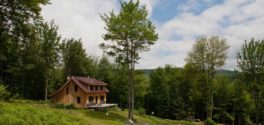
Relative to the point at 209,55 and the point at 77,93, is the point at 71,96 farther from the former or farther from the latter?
→ the point at 209,55

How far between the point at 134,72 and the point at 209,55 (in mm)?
12576

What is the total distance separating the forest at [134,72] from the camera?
126 ft

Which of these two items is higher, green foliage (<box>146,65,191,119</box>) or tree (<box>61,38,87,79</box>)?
tree (<box>61,38,87,79</box>)

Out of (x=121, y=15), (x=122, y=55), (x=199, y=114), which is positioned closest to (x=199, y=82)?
(x=122, y=55)

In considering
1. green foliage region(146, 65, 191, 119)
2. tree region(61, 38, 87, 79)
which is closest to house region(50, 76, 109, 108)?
tree region(61, 38, 87, 79)

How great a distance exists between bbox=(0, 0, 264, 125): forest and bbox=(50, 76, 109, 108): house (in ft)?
10.0

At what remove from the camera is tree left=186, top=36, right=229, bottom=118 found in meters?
48.6

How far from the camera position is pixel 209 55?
49094 mm

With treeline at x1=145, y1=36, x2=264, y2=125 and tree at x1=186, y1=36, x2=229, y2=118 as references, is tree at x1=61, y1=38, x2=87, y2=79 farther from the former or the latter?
tree at x1=186, y1=36, x2=229, y2=118

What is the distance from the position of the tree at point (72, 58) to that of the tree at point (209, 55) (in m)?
36.2

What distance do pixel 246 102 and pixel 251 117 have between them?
37.4 ft

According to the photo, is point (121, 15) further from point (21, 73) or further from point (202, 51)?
point (21, 73)

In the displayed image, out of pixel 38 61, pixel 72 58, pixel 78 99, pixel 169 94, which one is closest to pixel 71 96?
pixel 78 99

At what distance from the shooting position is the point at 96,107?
53969 mm
